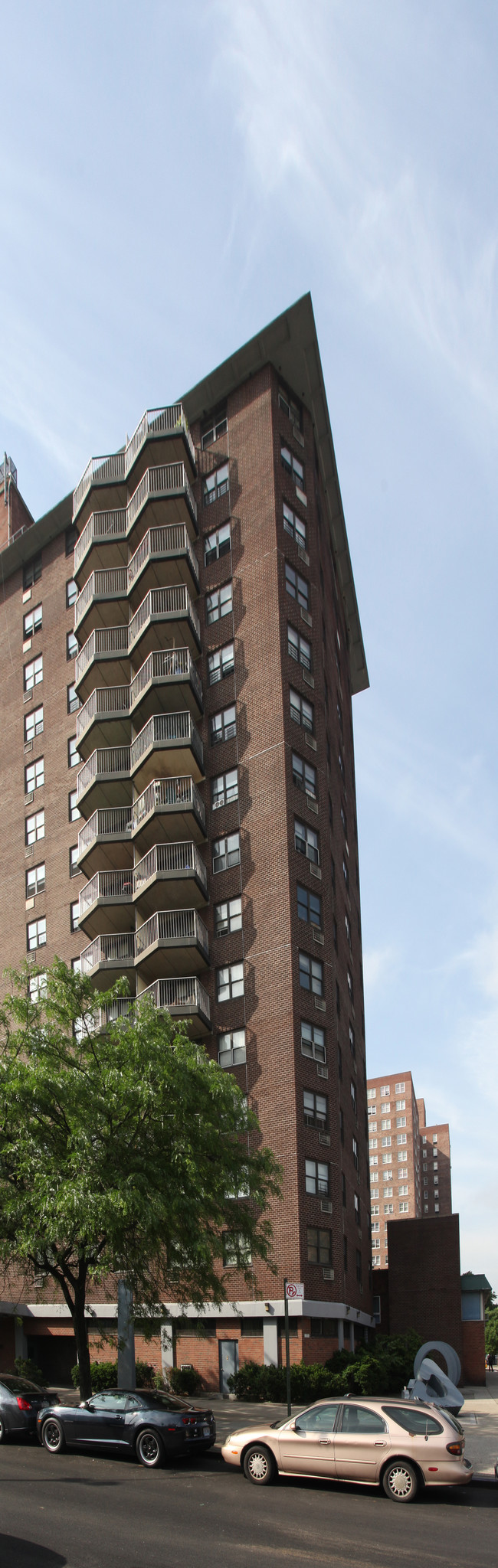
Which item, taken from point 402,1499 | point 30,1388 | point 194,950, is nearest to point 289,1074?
point 194,950

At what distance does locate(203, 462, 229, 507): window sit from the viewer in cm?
3900

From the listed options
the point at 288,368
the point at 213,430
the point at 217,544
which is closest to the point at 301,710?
the point at 217,544

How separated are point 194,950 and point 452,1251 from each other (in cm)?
2242

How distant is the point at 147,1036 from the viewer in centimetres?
2175

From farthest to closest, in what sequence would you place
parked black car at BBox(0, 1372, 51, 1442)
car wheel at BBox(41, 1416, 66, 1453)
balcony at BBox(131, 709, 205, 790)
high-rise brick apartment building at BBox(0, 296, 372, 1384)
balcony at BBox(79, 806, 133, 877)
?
balcony at BBox(79, 806, 133, 877)
balcony at BBox(131, 709, 205, 790)
high-rise brick apartment building at BBox(0, 296, 372, 1384)
parked black car at BBox(0, 1372, 51, 1442)
car wheel at BBox(41, 1416, 66, 1453)

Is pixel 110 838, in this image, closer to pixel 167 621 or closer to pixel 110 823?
pixel 110 823

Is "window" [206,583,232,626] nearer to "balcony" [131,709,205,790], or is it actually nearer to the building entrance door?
"balcony" [131,709,205,790]

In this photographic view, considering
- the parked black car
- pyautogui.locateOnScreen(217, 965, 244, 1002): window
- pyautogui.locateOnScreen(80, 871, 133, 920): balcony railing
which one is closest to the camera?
the parked black car

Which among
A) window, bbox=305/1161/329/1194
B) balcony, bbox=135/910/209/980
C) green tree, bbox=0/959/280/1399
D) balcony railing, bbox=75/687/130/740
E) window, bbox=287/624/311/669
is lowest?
window, bbox=305/1161/329/1194

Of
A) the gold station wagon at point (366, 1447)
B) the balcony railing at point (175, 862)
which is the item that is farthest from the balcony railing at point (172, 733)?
the gold station wagon at point (366, 1447)

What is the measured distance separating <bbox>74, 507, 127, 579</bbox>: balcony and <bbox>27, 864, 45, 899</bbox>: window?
1189cm

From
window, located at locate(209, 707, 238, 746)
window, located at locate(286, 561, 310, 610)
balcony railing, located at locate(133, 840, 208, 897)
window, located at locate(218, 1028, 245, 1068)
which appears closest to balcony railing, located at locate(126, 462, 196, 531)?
window, located at locate(286, 561, 310, 610)

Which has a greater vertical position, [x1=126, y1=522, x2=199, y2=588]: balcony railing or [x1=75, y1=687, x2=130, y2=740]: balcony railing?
[x1=126, y1=522, x2=199, y2=588]: balcony railing

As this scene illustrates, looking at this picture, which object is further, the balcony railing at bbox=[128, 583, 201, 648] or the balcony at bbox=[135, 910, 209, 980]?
the balcony railing at bbox=[128, 583, 201, 648]
